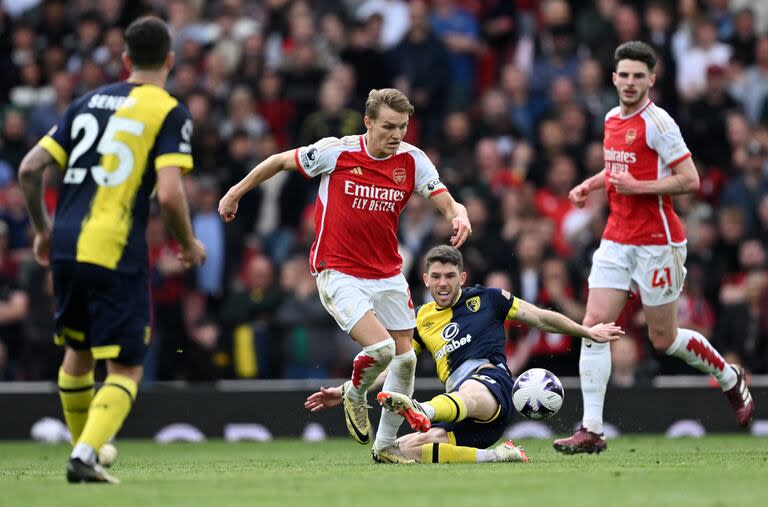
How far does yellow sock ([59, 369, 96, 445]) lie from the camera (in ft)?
26.4

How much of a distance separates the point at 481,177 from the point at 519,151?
69cm

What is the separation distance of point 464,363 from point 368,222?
1.23 meters

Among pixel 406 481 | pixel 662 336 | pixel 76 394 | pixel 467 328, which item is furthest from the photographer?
pixel 662 336

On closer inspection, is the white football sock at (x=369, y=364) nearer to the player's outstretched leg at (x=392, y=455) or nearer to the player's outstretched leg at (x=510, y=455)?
the player's outstretched leg at (x=392, y=455)

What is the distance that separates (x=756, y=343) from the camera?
14.6 metres

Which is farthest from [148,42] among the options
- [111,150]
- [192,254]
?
[192,254]

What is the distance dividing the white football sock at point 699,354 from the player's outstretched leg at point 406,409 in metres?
2.65

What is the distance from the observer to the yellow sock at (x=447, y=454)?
9.60 m

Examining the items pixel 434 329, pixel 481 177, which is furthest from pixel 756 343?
pixel 434 329

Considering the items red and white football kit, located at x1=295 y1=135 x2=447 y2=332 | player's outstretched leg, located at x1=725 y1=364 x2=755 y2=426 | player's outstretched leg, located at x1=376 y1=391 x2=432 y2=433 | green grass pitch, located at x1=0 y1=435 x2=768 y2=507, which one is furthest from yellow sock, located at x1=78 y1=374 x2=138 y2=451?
player's outstretched leg, located at x1=725 y1=364 x2=755 y2=426

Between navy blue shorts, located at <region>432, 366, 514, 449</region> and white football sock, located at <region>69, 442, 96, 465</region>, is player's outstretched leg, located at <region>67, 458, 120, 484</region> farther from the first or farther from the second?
navy blue shorts, located at <region>432, 366, 514, 449</region>

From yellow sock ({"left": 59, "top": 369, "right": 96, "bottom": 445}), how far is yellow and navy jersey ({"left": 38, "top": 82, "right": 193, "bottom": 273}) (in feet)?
2.71

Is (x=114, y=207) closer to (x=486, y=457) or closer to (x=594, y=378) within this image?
(x=486, y=457)

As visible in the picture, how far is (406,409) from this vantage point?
8.87 metres
